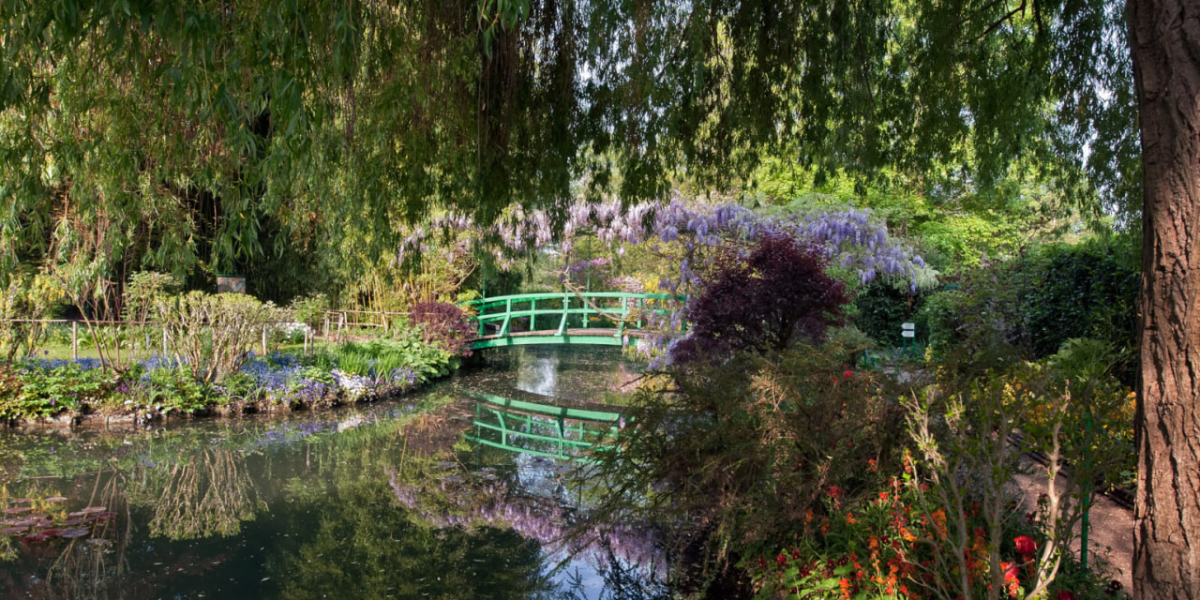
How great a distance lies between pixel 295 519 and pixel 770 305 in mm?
3956

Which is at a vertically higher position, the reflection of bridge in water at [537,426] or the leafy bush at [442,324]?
the leafy bush at [442,324]

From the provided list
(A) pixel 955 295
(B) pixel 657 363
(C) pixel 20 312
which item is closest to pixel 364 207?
(C) pixel 20 312

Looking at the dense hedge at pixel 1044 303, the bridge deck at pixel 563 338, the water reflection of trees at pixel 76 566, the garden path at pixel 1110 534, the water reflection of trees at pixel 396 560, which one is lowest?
the water reflection of trees at pixel 396 560

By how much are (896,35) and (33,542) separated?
6396 mm

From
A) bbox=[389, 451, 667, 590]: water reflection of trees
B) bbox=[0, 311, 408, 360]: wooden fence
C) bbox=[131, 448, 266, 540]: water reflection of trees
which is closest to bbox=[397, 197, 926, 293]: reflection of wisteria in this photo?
bbox=[0, 311, 408, 360]: wooden fence

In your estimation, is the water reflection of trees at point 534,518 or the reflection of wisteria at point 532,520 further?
the reflection of wisteria at point 532,520

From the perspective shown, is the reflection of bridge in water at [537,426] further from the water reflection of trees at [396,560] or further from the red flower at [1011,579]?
the red flower at [1011,579]

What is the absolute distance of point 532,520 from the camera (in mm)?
5234

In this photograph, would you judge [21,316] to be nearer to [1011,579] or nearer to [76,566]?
[76,566]

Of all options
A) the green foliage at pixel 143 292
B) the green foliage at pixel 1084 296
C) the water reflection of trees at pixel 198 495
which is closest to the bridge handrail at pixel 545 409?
the water reflection of trees at pixel 198 495

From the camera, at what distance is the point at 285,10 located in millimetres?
2480

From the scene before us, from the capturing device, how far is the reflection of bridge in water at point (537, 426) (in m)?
7.65

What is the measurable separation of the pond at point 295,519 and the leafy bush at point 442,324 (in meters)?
4.62

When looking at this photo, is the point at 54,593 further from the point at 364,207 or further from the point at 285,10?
the point at 285,10
